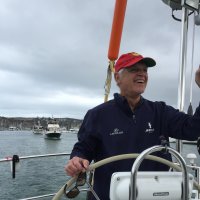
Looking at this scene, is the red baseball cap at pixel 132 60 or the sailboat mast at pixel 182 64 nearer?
the red baseball cap at pixel 132 60

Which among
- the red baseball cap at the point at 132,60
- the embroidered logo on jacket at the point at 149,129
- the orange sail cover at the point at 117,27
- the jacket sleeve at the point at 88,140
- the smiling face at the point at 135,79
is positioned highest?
the orange sail cover at the point at 117,27

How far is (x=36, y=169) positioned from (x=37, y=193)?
5478 millimetres

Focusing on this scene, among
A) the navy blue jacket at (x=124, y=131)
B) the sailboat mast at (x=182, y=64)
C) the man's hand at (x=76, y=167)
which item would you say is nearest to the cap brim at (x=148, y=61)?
the navy blue jacket at (x=124, y=131)

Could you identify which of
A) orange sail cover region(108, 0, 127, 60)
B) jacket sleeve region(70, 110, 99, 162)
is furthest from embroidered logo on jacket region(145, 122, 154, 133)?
orange sail cover region(108, 0, 127, 60)

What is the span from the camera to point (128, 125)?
2168 mm

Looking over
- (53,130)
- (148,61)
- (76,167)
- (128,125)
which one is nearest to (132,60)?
(148,61)

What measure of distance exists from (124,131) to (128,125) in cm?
5

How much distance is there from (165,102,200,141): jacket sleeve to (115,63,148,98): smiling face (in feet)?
0.84

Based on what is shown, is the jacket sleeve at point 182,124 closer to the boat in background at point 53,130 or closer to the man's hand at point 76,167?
the man's hand at point 76,167

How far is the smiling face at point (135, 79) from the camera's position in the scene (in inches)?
86.7

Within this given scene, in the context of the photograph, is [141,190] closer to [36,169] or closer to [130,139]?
[130,139]

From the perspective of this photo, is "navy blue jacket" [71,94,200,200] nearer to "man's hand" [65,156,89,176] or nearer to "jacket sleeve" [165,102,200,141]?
"jacket sleeve" [165,102,200,141]

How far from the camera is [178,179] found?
5.08 feet

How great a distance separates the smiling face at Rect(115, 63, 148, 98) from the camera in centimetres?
220
